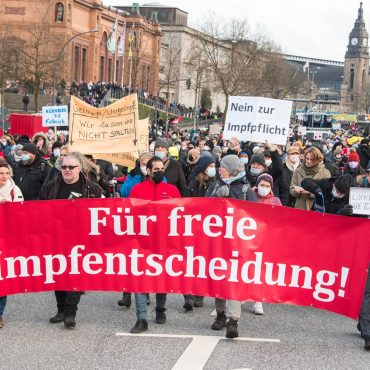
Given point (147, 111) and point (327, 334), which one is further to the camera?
point (147, 111)

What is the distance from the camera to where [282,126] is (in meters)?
14.6

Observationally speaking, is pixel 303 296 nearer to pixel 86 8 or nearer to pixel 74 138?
pixel 74 138

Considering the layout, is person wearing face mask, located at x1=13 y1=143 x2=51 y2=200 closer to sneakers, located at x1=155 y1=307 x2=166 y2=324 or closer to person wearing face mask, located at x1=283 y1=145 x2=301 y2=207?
sneakers, located at x1=155 y1=307 x2=166 y2=324

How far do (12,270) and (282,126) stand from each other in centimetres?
757

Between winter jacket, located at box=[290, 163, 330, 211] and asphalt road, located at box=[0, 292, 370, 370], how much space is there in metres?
1.50

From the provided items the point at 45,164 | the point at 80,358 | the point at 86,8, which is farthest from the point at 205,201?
the point at 86,8

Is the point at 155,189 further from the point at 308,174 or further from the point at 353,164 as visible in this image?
the point at 353,164

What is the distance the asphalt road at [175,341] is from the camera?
23.6 ft

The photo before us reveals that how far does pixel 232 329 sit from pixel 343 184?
213 centimetres

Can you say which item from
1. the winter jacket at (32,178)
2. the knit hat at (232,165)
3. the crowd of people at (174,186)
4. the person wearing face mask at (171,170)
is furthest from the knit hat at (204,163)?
the winter jacket at (32,178)

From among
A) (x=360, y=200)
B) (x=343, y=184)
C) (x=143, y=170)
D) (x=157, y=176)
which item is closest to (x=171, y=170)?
(x=143, y=170)

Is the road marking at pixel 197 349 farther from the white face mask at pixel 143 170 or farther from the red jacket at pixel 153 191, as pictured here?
the white face mask at pixel 143 170

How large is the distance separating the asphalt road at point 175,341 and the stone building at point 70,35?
134ft

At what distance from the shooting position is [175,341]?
7879mm
